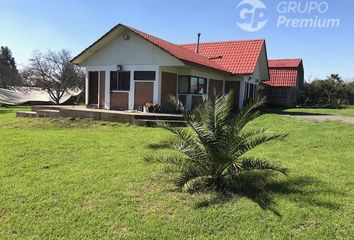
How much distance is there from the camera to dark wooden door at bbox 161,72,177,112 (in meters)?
17.4

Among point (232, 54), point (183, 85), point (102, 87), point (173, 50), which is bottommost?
point (102, 87)

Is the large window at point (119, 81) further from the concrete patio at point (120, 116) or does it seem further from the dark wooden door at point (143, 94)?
the concrete patio at point (120, 116)

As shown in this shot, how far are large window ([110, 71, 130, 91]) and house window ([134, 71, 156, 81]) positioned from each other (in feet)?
1.93

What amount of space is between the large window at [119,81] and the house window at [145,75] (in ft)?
1.93

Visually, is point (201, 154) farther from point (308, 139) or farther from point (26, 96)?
point (26, 96)

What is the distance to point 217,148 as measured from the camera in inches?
233

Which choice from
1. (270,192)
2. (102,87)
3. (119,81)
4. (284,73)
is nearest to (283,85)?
(284,73)

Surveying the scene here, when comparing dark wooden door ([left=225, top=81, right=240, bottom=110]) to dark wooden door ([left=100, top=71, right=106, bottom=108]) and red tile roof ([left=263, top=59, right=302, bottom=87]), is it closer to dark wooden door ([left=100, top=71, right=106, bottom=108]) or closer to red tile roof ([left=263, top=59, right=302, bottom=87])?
dark wooden door ([left=100, top=71, right=106, bottom=108])

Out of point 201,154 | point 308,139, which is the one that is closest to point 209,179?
point 201,154

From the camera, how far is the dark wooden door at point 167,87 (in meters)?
17.4

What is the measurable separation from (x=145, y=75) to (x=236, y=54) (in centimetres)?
912

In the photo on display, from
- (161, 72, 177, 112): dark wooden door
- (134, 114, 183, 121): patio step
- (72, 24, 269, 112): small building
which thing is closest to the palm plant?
(134, 114, 183, 121): patio step

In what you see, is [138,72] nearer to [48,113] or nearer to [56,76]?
[48,113]

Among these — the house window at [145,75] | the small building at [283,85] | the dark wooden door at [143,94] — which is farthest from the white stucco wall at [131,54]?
the small building at [283,85]
